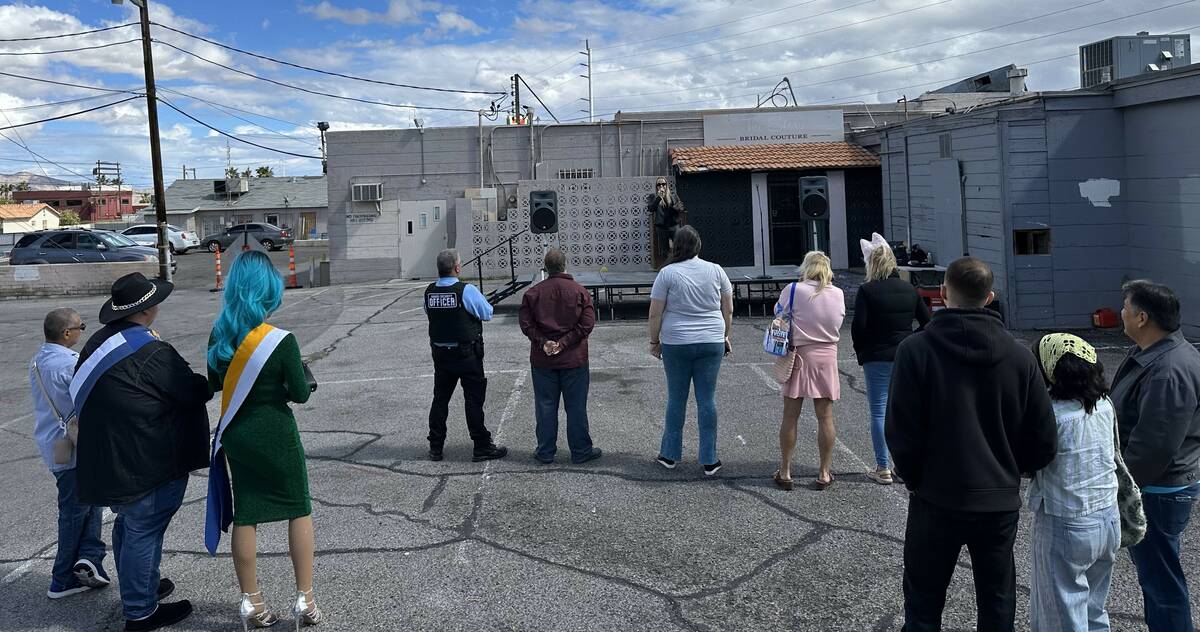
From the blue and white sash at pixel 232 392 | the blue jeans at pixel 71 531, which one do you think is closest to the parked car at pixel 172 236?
the blue jeans at pixel 71 531

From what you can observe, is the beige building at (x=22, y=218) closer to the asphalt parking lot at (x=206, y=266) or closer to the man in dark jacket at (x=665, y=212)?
the asphalt parking lot at (x=206, y=266)

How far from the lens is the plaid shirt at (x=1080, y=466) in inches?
129

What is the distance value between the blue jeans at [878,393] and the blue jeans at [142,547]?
410 centimetres

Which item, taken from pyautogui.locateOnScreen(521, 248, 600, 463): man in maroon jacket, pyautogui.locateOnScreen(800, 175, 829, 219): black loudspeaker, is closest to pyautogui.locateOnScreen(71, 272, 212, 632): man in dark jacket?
pyautogui.locateOnScreen(521, 248, 600, 463): man in maroon jacket

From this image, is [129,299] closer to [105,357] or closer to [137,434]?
[105,357]

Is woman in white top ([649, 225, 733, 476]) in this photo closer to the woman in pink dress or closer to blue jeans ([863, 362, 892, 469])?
the woman in pink dress

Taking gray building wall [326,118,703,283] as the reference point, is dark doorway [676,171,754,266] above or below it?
below

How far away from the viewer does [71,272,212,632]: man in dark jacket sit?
4.14 m

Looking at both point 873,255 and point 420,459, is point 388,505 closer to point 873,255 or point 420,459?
point 420,459

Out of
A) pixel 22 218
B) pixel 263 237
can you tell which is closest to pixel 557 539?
pixel 263 237

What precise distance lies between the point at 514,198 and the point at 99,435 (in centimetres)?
2134

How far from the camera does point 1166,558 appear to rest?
11.8ft

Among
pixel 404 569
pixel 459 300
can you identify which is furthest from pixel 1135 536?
pixel 459 300

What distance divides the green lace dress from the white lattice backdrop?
19447 millimetres
